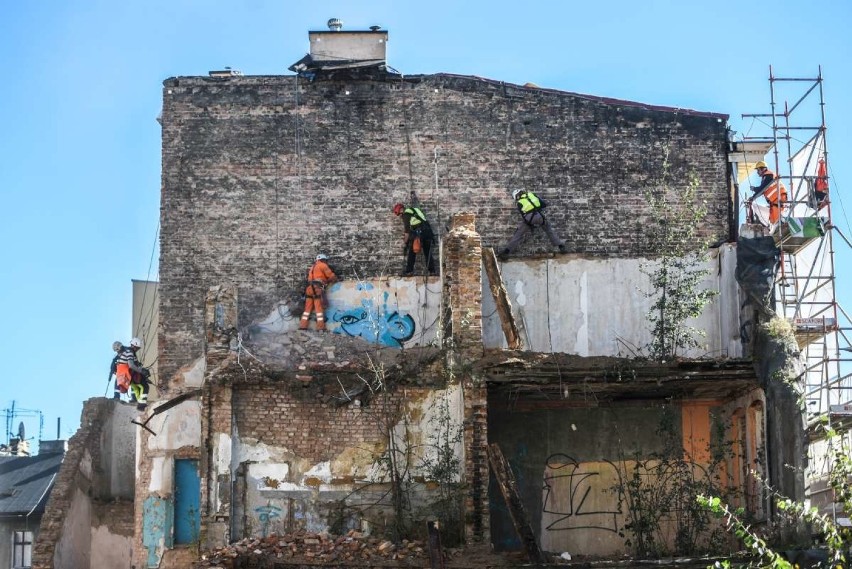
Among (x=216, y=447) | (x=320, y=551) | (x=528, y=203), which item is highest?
(x=528, y=203)

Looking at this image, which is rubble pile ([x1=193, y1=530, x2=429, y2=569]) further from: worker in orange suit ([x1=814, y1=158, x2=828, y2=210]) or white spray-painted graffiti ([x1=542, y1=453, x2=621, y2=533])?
worker in orange suit ([x1=814, y1=158, x2=828, y2=210])

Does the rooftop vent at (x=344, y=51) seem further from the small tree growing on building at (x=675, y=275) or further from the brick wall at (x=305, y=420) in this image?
the brick wall at (x=305, y=420)

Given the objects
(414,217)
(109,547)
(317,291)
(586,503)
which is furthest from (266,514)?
(414,217)

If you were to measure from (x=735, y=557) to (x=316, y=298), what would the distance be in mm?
9033

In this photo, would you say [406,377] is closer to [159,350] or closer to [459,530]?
[459,530]

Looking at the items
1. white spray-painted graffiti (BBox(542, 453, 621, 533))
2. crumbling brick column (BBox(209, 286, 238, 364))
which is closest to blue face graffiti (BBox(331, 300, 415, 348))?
crumbling brick column (BBox(209, 286, 238, 364))

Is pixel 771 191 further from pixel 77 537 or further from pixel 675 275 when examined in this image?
pixel 77 537

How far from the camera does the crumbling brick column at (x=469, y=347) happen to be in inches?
691

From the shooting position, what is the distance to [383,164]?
24203 mm

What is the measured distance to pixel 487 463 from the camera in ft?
58.1

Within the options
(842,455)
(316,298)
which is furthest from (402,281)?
(842,455)

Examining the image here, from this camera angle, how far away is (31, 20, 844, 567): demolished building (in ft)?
59.5

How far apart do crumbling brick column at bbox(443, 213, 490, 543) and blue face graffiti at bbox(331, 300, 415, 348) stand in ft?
10.2

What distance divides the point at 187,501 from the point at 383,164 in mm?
7253
